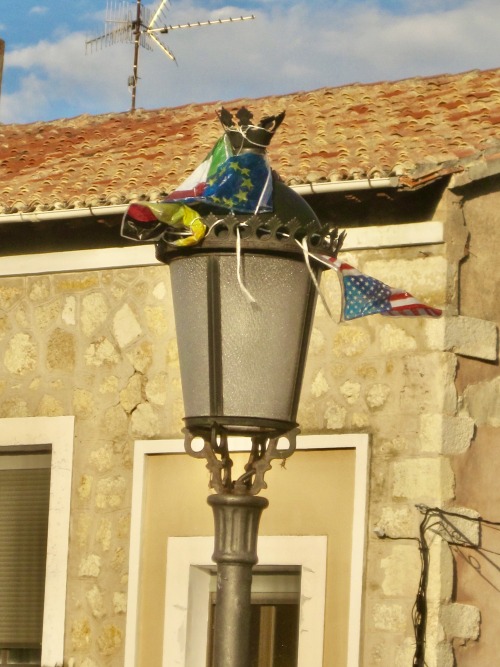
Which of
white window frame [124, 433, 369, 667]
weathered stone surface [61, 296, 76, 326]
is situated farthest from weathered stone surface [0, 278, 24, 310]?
white window frame [124, 433, 369, 667]

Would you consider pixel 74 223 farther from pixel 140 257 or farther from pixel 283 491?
pixel 283 491

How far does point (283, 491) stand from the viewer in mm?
7051

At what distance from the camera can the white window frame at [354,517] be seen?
21.9ft

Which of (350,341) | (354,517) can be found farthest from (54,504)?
(350,341)

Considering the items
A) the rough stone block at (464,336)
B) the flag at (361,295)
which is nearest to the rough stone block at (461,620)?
the rough stone block at (464,336)

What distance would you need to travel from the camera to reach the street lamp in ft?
13.0

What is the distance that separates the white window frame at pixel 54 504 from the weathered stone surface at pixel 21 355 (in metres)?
0.28

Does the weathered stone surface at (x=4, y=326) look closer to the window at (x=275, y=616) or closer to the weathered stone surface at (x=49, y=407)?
the weathered stone surface at (x=49, y=407)

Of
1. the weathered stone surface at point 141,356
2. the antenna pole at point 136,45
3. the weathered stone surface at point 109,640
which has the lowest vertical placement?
the weathered stone surface at point 109,640

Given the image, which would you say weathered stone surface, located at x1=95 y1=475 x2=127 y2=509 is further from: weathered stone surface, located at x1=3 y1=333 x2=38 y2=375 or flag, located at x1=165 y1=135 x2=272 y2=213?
flag, located at x1=165 y1=135 x2=272 y2=213

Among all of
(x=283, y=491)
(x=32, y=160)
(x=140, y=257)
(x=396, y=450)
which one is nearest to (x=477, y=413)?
(x=396, y=450)

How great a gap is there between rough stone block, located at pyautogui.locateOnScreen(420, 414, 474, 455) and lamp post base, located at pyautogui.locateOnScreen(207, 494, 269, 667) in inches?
111

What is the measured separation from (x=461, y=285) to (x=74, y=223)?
7.02ft

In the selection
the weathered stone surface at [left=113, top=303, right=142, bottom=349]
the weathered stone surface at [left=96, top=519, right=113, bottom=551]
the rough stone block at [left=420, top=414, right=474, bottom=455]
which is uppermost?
the weathered stone surface at [left=113, top=303, right=142, bottom=349]
